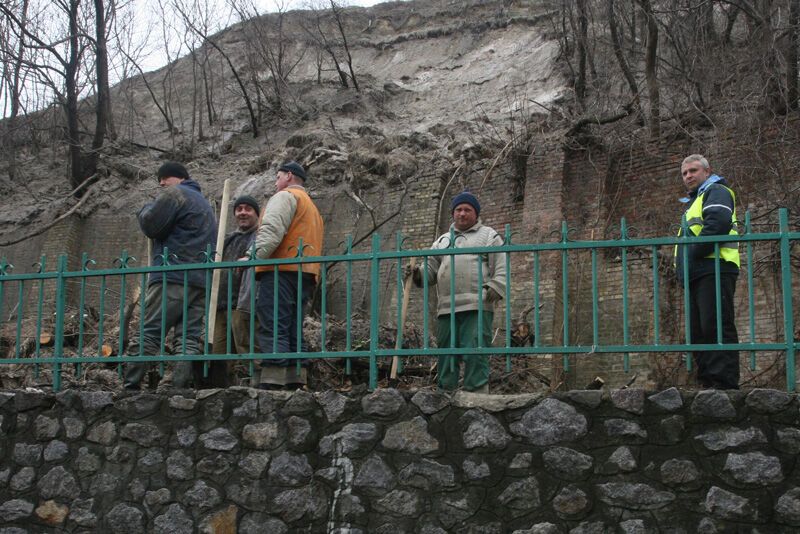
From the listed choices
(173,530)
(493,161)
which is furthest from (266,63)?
(173,530)

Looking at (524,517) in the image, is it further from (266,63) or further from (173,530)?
(266,63)

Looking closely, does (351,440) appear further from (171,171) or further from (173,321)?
(171,171)

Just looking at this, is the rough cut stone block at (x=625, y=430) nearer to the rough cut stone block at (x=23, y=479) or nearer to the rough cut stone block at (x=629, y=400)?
the rough cut stone block at (x=629, y=400)

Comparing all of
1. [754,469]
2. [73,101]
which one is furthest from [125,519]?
[73,101]

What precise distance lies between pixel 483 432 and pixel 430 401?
32 centimetres

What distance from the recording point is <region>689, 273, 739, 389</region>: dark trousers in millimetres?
4609

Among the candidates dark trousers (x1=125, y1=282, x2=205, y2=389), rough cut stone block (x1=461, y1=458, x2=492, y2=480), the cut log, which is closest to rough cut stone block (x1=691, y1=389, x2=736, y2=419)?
rough cut stone block (x1=461, y1=458, x2=492, y2=480)

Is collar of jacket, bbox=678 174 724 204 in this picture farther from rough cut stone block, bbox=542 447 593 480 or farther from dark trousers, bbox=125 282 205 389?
dark trousers, bbox=125 282 205 389

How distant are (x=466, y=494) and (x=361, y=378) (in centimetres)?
380

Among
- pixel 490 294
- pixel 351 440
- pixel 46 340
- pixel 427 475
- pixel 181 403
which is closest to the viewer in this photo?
pixel 427 475

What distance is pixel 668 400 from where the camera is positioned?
4.22 metres

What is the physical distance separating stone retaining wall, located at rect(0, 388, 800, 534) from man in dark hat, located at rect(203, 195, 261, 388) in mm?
682

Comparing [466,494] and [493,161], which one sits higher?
[493,161]

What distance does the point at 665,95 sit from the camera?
1359 centimetres
